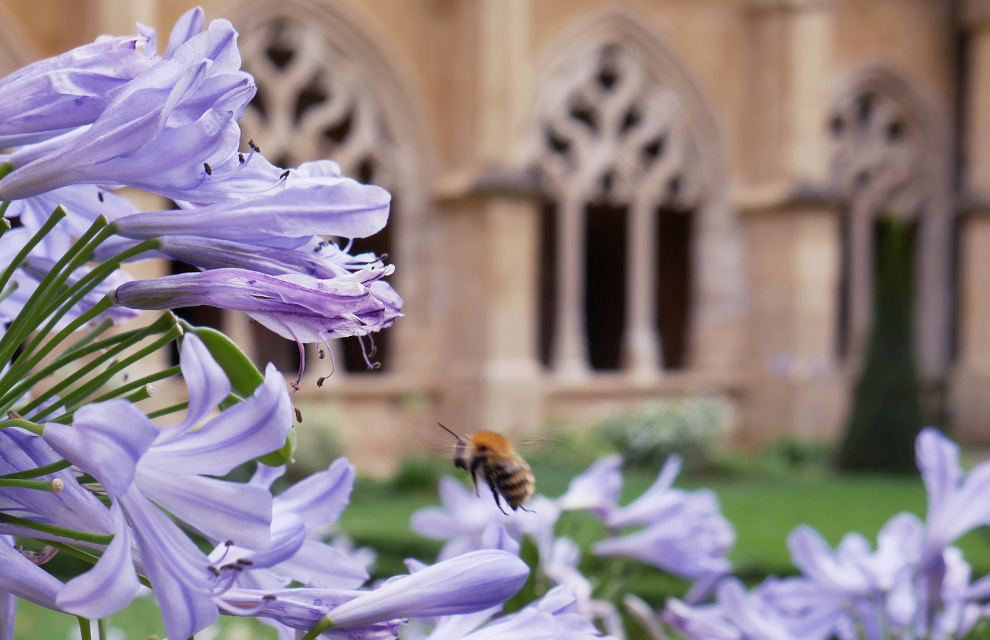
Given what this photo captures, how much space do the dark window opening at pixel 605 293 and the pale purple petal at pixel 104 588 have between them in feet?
53.9

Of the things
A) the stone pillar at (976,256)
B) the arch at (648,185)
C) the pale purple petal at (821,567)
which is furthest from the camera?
the stone pillar at (976,256)

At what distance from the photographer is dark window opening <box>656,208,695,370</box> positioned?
16.4 meters

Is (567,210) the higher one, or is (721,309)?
(567,210)

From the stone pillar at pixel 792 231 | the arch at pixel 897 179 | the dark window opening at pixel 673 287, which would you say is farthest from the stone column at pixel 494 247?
the dark window opening at pixel 673 287

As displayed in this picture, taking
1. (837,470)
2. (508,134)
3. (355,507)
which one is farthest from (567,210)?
(355,507)

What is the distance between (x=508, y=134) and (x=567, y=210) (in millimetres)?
1387

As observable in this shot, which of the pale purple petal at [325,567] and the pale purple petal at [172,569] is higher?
the pale purple petal at [172,569]

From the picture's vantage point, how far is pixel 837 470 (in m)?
10.6

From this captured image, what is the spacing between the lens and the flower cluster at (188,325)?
1.77 ft

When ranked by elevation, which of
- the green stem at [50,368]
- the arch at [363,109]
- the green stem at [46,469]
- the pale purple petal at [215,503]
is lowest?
the pale purple petal at [215,503]

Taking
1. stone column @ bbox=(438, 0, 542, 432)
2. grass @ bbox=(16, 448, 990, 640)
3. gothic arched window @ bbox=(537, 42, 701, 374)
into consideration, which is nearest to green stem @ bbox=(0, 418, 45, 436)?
grass @ bbox=(16, 448, 990, 640)

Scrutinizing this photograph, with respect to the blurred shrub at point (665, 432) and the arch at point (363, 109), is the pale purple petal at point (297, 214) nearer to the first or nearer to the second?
the arch at point (363, 109)

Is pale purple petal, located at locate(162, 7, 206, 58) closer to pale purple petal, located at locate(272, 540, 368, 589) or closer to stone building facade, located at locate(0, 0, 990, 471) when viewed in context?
pale purple petal, located at locate(272, 540, 368, 589)

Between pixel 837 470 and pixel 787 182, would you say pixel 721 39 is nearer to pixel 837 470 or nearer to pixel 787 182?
pixel 787 182
